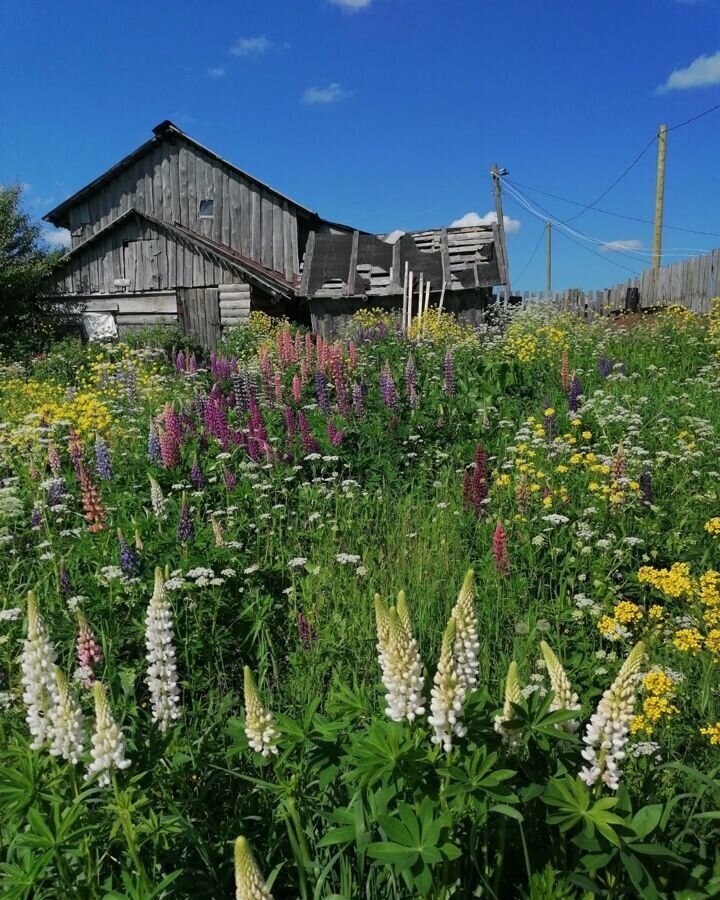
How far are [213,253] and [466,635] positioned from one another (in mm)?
21863

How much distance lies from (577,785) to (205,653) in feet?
7.83

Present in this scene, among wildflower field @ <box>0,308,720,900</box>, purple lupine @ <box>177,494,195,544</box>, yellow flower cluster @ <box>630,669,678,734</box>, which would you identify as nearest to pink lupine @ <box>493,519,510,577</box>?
wildflower field @ <box>0,308,720,900</box>

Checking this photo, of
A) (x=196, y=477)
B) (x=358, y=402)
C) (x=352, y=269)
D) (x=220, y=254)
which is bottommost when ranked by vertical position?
(x=196, y=477)

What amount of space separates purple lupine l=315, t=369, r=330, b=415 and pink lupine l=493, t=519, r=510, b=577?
3.69 m

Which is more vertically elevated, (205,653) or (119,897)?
(119,897)

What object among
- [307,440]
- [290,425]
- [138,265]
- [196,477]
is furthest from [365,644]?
[138,265]

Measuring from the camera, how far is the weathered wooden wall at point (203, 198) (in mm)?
24094

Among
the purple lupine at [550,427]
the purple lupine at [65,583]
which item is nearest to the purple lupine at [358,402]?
the purple lupine at [550,427]

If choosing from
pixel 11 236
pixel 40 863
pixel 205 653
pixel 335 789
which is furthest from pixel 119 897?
pixel 11 236

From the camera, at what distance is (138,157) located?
976 inches

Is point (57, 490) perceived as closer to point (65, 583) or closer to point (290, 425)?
point (65, 583)

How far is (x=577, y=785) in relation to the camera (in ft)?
5.57

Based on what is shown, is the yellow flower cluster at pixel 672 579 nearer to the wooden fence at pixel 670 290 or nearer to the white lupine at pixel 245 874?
the white lupine at pixel 245 874

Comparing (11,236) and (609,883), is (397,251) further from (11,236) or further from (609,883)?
(609,883)
